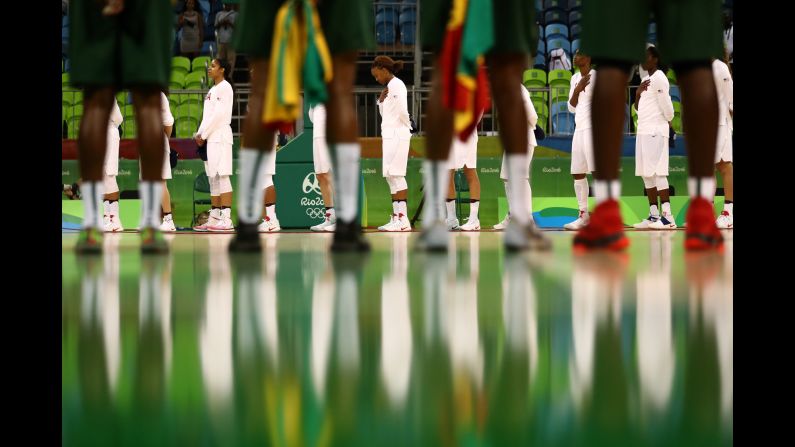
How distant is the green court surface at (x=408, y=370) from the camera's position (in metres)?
2.26

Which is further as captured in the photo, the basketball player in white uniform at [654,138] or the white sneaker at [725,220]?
the white sneaker at [725,220]

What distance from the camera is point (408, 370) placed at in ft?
7.41

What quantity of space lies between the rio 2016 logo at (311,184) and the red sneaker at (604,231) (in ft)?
21.0

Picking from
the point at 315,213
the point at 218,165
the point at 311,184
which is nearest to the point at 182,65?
the point at 218,165

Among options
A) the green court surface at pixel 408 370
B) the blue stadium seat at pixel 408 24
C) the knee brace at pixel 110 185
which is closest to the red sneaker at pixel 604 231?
the green court surface at pixel 408 370

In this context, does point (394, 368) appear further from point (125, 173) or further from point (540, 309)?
point (125, 173)

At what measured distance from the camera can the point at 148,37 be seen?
2785 millimetres

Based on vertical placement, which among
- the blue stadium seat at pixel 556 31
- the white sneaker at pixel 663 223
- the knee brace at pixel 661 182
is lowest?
the white sneaker at pixel 663 223

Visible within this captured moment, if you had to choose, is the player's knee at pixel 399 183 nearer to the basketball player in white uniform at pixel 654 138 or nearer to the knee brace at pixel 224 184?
the knee brace at pixel 224 184

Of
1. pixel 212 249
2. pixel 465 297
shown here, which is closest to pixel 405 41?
pixel 212 249

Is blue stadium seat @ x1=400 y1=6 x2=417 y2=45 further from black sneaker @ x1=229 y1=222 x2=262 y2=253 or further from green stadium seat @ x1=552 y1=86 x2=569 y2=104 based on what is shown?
black sneaker @ x1=229 y1=222 x2=262 y2=253

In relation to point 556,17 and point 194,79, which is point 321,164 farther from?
point 556,17

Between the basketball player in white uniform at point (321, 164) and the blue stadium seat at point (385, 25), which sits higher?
the blue stadium seat at point (385, 25)

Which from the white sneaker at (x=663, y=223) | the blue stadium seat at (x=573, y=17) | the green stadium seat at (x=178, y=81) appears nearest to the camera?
the white sneaker at (x=663, y=223)
